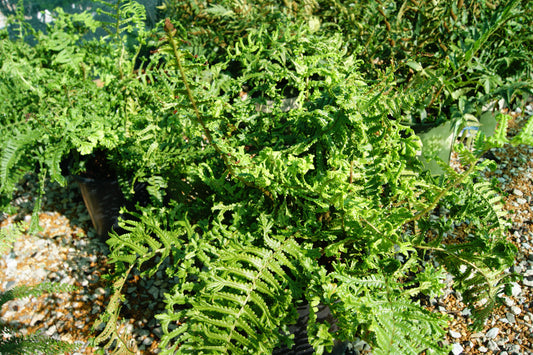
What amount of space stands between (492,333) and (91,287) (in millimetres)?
1951

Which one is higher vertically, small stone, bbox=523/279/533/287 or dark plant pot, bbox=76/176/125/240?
dark plant pot, bbox=76/176/125/240

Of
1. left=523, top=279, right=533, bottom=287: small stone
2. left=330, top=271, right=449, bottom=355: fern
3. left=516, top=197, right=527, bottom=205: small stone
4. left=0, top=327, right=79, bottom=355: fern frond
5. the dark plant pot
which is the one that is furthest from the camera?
left=516, top=197, right=527, bottom=205: small stone

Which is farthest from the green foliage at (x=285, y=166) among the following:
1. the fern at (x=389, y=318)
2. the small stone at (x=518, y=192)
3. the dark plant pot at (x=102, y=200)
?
the small stone at (x=518, y=192)

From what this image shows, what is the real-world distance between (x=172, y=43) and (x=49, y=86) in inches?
51.4

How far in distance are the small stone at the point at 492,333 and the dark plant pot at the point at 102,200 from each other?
1.90m

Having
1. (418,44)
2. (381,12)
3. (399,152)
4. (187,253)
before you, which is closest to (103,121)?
(187,253)

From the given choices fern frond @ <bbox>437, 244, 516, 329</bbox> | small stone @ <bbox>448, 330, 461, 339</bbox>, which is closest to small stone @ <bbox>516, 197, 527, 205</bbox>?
small stone @ <bbox>448, 330, 461, 339</bbox>

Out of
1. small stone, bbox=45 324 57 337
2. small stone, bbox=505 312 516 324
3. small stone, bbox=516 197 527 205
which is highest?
small stone, bbox=45 324 57 337

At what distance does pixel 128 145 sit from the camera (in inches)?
78.7

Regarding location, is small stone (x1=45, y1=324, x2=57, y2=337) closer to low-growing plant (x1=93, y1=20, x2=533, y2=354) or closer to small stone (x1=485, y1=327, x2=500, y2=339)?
low-growing plant (x1=93, y1=20, x2=533, y2=354)

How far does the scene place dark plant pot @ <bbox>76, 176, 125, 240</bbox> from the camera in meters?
2.23

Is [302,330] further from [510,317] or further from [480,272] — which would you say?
[510,317]

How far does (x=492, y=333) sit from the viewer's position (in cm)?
189

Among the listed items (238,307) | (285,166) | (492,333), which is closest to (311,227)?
(285,166)
